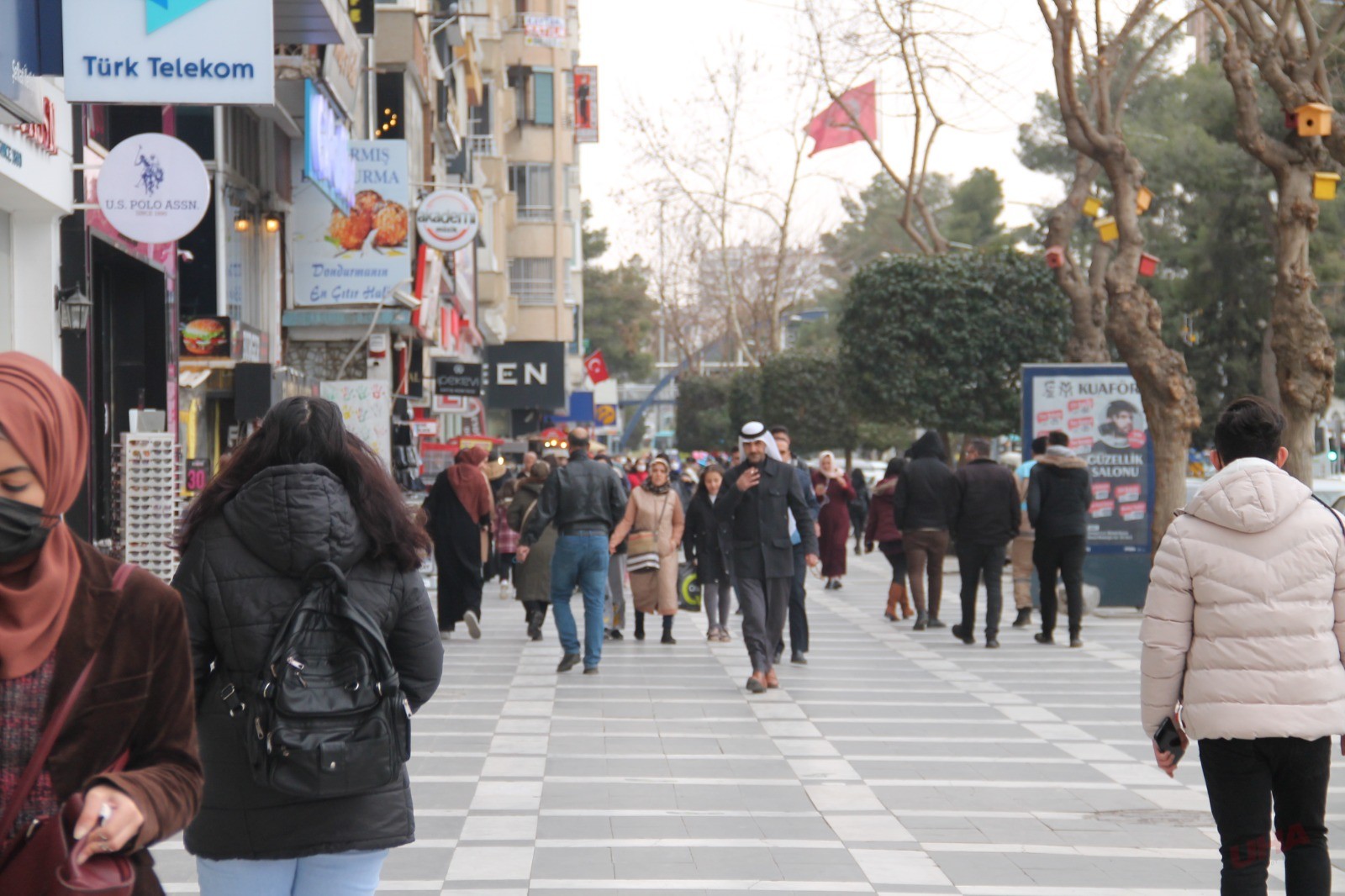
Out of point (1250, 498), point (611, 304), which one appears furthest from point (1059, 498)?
point (611, 304)

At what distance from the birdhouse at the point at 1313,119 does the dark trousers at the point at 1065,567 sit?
418 cm

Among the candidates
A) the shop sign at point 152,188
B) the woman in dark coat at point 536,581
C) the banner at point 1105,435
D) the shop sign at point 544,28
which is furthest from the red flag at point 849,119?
the shop sign at point 152,188

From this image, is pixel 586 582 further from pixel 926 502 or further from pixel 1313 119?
pixel 1313 119

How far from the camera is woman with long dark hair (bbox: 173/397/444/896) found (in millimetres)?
3934

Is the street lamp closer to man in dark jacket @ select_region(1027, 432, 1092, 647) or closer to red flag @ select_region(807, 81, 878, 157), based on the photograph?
man in dark jacket @ select_region(1027, 432, 1092, 647)

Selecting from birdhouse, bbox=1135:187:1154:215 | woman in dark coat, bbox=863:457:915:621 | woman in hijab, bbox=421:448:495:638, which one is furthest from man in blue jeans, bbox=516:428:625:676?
birdhouse, bbox=1135:187:1154:215

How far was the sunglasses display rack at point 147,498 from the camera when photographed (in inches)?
514

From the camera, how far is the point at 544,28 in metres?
47.8

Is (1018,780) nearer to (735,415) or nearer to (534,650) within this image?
(534,650)

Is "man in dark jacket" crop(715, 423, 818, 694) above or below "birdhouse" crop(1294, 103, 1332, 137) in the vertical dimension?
below

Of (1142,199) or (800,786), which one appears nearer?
(800,786)

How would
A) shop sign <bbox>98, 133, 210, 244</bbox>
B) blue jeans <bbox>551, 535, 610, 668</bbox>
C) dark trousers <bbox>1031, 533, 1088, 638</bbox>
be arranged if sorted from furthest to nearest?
dark trousers <bbox>1031, 533, 1088, 638</bbox> < blue jeans <bbox>551, 535, 610, 668</bbox> < shop sign <bbox>98, 133, 210, 244</bbox>

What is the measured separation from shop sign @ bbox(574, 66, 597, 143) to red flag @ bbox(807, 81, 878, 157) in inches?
1459

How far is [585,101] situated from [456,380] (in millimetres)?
42279
